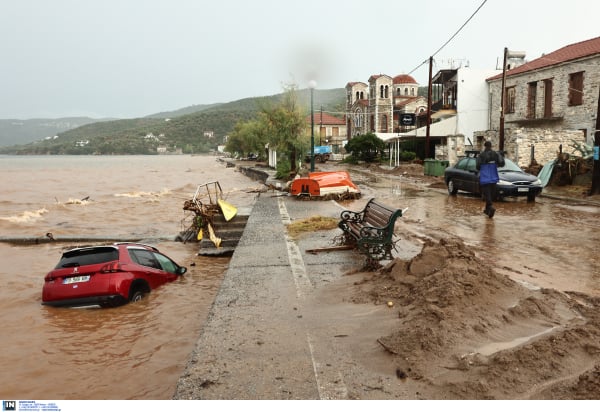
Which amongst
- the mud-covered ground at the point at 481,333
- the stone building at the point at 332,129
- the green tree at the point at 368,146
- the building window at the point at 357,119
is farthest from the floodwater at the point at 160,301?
the stone building at the point at 332,129

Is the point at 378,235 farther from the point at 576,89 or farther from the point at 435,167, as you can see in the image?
the point at 576,89

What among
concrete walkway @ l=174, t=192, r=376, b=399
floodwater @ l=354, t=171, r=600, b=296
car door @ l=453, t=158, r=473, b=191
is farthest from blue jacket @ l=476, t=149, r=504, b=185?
car door @ l=453, t=158, r=473, b=191

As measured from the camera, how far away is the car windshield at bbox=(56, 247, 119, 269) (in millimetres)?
7949

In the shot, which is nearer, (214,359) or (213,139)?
(214,359)

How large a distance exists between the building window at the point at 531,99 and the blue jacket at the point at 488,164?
22.4 m

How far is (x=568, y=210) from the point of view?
14.4m

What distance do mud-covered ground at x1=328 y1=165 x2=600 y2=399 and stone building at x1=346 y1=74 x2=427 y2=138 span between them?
6212 centimetres

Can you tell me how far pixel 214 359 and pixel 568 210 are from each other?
13.5 m

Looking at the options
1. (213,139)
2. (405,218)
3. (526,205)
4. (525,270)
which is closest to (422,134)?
(526,205)

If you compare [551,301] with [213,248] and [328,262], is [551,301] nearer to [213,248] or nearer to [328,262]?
[328,262]

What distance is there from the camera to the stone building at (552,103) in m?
22.5

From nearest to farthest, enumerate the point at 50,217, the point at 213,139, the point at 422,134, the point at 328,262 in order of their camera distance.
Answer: the point at 328,262
the point at 50,217
the point at 422,134
the point at 213,139

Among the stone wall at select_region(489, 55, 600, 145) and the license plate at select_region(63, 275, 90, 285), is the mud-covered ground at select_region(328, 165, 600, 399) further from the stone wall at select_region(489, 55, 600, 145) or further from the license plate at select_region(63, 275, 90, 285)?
the stone wall at select_region(489, 55, 600, 145)

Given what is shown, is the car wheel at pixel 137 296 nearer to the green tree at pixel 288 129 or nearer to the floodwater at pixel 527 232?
the floodwater at pixel 527 232
